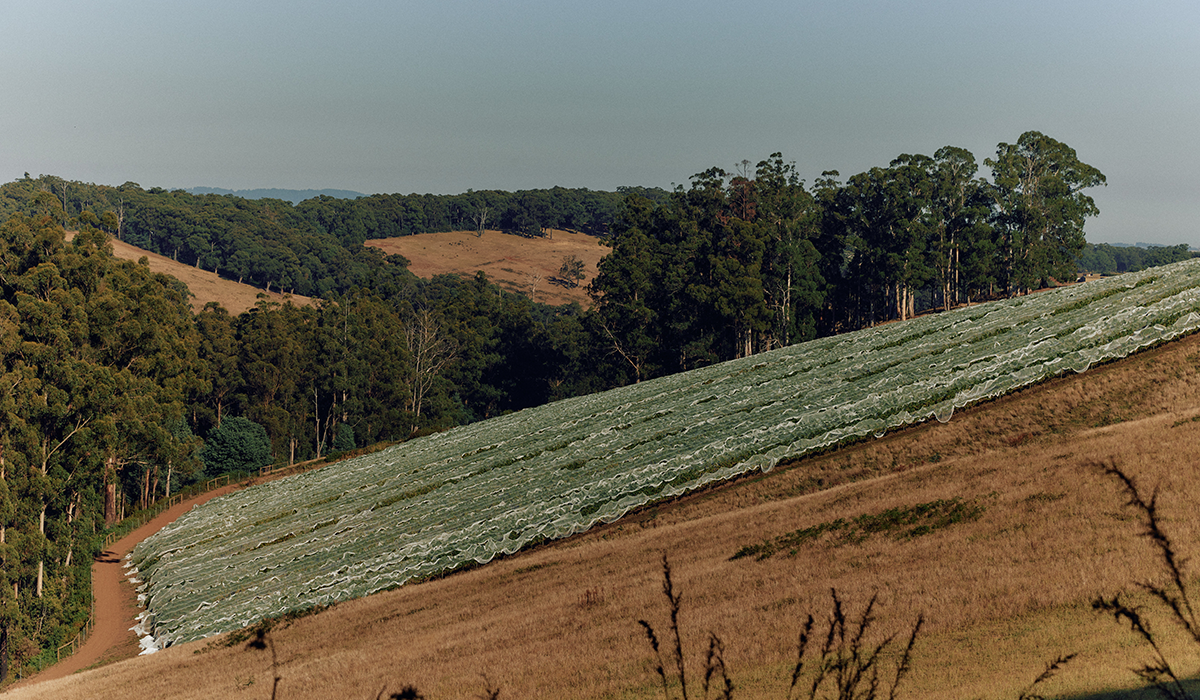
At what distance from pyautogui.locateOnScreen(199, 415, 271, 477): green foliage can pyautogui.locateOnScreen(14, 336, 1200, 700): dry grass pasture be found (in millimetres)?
50682

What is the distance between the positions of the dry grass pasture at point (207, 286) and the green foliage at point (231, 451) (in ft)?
310

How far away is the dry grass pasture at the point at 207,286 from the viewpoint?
171 meters

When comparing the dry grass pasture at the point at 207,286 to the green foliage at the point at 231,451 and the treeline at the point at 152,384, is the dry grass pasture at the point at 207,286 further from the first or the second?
the green foliage at the point at 231,451

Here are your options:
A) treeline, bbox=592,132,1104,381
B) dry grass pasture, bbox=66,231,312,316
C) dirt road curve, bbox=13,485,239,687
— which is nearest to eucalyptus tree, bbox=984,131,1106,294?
treeline, bbox=592,132,1104,381

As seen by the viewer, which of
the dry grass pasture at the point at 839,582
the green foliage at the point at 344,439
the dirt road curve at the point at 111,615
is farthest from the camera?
the green foliage at the point at 344,439

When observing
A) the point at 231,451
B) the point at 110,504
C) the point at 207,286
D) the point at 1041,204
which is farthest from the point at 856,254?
the point at 207,286

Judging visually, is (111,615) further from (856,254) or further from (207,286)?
(207,286)

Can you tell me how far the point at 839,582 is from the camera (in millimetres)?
18719

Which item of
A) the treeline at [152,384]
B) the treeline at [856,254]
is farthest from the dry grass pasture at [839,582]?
the treeline at [856,254]

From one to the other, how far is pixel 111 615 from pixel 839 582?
120 ft

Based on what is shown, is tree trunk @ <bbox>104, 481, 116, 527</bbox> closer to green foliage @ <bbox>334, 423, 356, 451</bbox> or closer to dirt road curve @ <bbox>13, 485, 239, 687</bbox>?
dirt road curve @ <bbox>13, 485, 239, 687</bbox>

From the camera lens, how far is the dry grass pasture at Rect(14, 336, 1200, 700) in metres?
15.4

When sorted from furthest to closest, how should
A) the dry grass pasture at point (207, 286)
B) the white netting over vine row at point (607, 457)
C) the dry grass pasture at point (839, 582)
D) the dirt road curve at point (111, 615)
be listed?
1. the dry grass pasture at point (207, 286)
2. the dirt road curve at point (111, 615)
3. the white netting over vine row at point (607, 457)
4. the dry grass pasture at point (839, 582)

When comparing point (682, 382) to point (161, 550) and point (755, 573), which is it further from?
point (755, 573)
